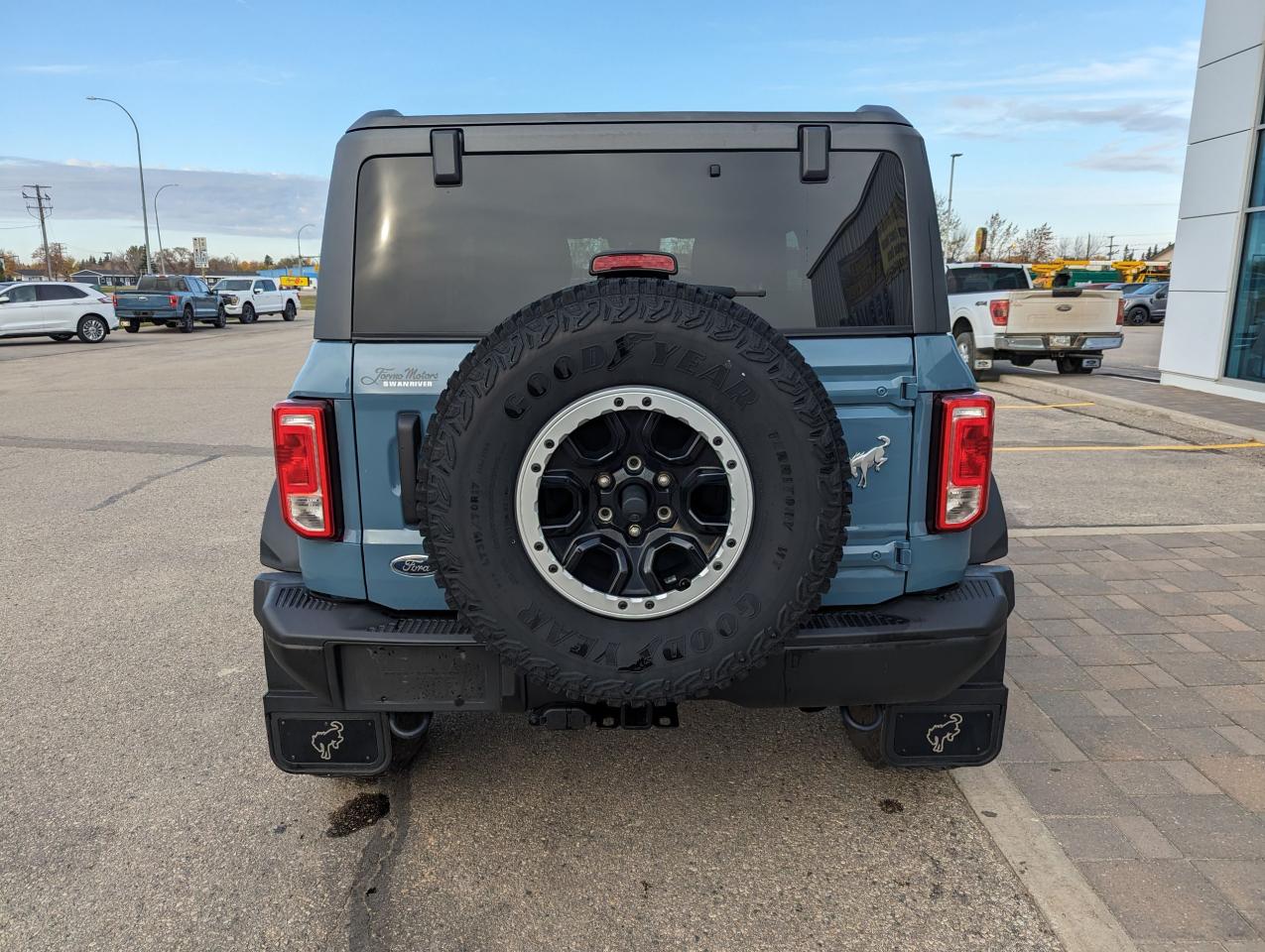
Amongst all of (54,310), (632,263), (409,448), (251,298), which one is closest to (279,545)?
(409,448)

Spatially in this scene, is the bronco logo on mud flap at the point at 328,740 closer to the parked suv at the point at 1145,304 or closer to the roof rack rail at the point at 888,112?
the roof rack rail at the point at 888,112

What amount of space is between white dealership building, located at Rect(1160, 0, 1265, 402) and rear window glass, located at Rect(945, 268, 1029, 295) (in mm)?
3303

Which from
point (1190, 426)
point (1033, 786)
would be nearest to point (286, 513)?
point (1033, 786)

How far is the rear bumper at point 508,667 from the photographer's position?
2.42 meters

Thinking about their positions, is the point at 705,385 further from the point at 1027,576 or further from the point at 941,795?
the point at 1027,576

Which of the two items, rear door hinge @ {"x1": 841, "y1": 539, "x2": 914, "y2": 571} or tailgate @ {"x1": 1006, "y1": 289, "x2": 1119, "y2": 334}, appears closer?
rear door hinge @ {"x1": 841, "y1": 539, "x2": 914, "y2": 571}

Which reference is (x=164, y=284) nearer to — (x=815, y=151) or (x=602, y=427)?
(x=815, y=151)

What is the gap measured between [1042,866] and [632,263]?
80.9 inches

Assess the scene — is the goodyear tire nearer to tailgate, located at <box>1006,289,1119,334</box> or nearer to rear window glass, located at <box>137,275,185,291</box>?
tailgate, located at <box>1006,289,1119,334</box>

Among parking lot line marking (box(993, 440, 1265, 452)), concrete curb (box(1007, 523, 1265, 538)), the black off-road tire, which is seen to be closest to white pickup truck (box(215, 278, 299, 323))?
parking lot line marking (box(993, 440, 1265, 452))

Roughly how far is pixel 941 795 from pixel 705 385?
1791 mm

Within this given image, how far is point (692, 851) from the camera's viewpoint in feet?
8.91

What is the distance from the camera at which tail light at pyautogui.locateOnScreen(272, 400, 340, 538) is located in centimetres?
240

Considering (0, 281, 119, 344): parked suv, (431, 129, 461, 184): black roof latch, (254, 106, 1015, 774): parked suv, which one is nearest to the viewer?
(254, 106, 1015, 774): parked suv
